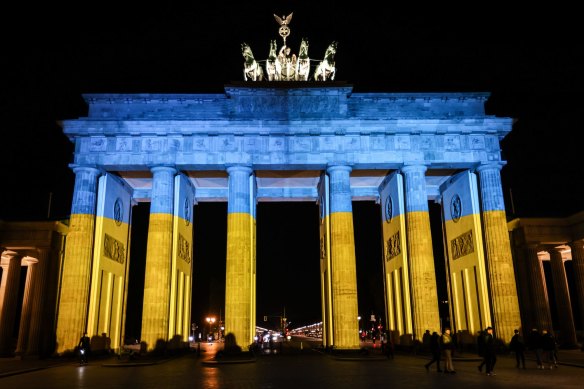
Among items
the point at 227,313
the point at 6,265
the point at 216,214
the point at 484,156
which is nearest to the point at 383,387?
the point at 227,313

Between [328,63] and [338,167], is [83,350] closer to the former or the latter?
[338,167]

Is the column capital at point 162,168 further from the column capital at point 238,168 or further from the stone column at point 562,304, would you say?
the stone column at point 562,304

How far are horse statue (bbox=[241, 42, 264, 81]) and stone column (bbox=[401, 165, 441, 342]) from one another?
40.4 ft

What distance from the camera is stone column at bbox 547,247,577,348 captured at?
36.0 metres

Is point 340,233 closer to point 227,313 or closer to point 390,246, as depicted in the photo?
point 390,246

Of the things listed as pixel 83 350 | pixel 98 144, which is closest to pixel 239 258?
pixel 83 350

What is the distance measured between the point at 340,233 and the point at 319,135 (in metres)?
6.80

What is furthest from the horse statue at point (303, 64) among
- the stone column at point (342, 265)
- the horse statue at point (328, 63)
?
the stone column at point (342, 265)

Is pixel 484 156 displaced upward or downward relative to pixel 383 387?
upward

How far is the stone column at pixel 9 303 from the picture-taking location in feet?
119

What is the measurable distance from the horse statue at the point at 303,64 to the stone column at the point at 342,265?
287 inches

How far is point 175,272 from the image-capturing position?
3228 cm

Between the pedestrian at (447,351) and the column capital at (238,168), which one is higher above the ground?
the column capital at (238,168)

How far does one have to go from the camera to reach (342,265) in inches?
1200
